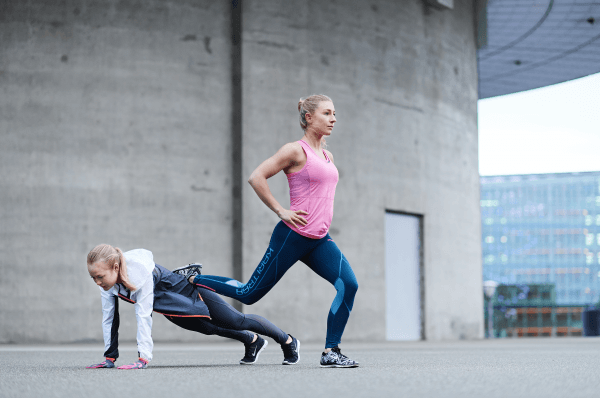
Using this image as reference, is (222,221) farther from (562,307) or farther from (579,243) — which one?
(579,243)

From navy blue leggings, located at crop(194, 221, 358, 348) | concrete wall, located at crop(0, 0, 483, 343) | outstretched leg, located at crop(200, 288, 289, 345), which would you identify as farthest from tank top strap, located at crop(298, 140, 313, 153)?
concrete wall, located at crop(0, 0, 483, 343)

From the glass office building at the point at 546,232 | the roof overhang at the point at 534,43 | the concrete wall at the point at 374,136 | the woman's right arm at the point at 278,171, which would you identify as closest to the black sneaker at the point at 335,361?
the woman's right arm at the point at 278,171

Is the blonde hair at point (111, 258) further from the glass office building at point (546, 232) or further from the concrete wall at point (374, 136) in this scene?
the glass office building at point (546, 232)

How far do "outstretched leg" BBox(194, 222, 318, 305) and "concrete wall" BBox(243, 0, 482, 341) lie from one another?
7317 mm

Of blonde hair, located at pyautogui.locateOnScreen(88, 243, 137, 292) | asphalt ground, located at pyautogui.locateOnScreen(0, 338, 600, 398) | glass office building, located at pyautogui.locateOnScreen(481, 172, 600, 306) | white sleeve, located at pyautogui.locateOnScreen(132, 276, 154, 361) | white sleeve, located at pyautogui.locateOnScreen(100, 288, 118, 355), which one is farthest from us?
glass office building, located at pyautogui.locateOnScreen(481, 172, 600, 306)

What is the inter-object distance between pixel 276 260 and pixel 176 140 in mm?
7847

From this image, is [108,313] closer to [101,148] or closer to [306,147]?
[306,147]

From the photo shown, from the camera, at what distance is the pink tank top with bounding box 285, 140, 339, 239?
466cm

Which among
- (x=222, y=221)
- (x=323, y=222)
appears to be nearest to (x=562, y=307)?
(x=222, y=221)

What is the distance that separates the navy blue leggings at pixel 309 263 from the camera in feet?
15.3

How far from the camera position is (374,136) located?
1370 centimetres

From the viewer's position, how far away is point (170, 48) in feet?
40.5

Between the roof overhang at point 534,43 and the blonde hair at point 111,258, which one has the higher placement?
the roof overhang at point 534,43

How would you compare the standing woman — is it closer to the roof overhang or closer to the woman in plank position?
the woman in plank position
